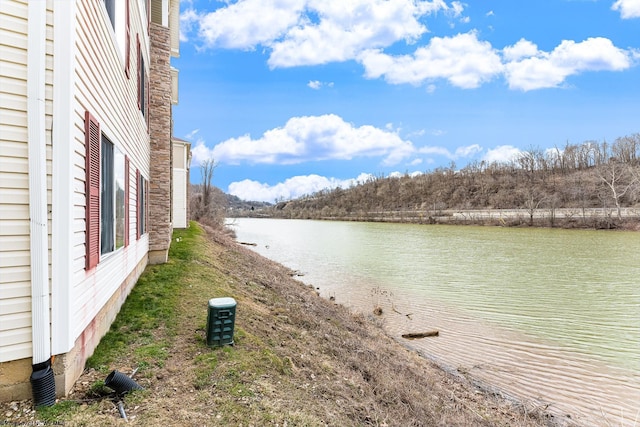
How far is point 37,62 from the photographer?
3.19 meters

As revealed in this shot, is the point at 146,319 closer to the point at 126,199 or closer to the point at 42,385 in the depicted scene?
the point at 126,199

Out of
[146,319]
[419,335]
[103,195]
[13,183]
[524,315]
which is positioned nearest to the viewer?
[13,183]

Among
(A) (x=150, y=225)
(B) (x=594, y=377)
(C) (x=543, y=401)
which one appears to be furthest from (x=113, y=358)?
(B) (x=594, y=377)

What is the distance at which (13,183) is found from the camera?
3133 mm

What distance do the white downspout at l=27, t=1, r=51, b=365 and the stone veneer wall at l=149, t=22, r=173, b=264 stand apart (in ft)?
22.9

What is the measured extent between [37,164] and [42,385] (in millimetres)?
1973

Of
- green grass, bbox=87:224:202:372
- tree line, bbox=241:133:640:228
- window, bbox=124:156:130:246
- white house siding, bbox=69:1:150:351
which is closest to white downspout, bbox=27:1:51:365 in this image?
white house siding, bbox=69:1:150:351

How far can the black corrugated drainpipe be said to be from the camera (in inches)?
130

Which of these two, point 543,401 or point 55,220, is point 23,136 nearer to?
point 55,220

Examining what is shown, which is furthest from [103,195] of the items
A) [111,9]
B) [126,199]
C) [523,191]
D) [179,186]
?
[523,191]

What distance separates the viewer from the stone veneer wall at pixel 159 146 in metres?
10.1

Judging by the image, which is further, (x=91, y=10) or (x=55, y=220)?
(x=91, y=10)

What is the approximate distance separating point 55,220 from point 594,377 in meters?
9.86

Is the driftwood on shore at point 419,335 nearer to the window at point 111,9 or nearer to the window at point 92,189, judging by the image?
the window at point 92,189
